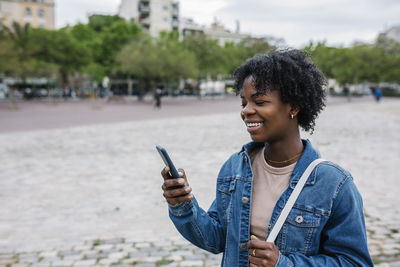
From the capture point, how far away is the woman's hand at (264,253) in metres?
1.51

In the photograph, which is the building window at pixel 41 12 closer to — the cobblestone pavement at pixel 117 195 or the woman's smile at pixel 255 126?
the cobblestone pavement at pixel 117 195

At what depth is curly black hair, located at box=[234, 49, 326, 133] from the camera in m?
1.72

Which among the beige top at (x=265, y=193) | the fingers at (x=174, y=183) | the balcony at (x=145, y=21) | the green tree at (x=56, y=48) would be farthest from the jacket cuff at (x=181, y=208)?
the balcony at (x=145, y=21)

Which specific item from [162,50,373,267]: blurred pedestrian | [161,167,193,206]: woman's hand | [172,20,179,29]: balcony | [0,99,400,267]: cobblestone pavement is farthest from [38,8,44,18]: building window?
[161,167,193,206]: woman's hand

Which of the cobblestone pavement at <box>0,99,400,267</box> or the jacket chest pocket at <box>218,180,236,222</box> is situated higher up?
the jacket chest pocket at <box>218,180,236,222</box>

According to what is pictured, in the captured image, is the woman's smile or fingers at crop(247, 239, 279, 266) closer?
fingers at crop(247, 239, 279, 266)

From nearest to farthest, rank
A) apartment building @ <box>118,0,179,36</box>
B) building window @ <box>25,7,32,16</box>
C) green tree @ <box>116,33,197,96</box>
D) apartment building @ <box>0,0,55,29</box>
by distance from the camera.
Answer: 1. green tree @ <box>116,33,197,96</box>
2. apartment building @ <box>0,0,55,29</box>
3. building window @ <box>25,7,32,16</box>
4. apartment building @ <box>118,0,179,36</box>

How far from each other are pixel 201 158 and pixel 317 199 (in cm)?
870

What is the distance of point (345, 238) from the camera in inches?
62.1

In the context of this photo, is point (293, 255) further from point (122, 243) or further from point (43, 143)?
point (43, 143)

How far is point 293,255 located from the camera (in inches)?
63.0

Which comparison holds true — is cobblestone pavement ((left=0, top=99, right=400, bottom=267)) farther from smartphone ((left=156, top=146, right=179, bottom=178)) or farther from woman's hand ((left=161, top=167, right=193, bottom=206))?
smartphone ((left=156, top=146, right=179, bottom=178))

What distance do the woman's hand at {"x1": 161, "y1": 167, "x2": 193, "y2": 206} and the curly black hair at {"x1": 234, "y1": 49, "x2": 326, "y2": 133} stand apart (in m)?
0.53

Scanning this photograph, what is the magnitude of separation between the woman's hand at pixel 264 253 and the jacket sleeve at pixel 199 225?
0.38 metres
